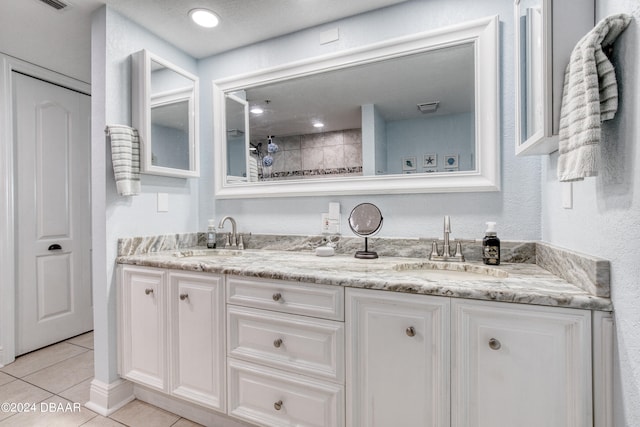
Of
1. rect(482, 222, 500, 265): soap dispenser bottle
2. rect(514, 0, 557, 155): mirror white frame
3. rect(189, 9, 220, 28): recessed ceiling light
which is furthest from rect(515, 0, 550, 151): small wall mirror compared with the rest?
rect(189, 9, 220, 28): recessed ceiling light

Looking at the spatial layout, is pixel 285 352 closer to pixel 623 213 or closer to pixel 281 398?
pixel 281 398

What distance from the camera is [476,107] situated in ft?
5.16

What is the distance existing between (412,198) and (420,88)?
0.60m

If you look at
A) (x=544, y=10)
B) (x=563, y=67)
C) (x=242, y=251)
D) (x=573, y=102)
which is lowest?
(x=242, y=251)

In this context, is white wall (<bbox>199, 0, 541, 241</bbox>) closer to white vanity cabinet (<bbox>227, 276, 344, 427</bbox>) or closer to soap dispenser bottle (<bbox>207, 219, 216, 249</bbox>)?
soap dispenser bottle (<bbox>207, 219, 216, 249</bbox>)

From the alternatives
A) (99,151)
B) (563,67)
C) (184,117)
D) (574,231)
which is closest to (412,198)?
(574,231)

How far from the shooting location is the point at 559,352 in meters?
0.92

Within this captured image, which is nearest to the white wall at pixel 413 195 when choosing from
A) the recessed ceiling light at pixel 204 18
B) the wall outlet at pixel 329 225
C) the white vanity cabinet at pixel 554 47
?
the wall outlet at pixel 329 225

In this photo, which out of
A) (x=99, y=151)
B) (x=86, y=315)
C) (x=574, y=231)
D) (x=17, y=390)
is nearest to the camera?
(x=574, y=231)

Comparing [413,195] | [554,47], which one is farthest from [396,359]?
[554,47]

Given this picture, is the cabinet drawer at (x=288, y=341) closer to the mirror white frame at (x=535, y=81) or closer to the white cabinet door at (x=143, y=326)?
the white cabinet door at (x=143, y=326)

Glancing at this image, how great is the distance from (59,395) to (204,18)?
2.45 m

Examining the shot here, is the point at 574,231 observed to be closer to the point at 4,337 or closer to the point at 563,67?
the point at 563,67

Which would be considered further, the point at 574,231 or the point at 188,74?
the point at 188,74
